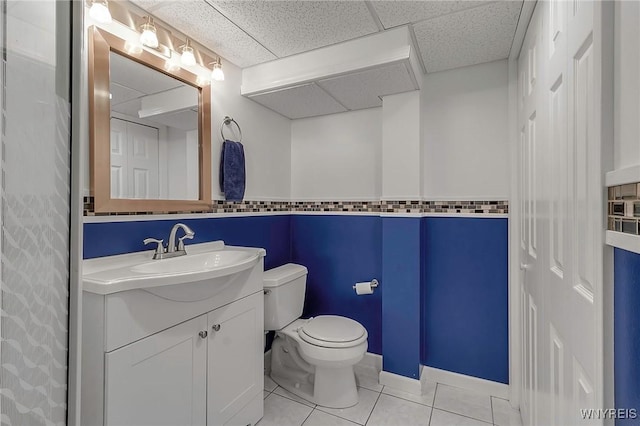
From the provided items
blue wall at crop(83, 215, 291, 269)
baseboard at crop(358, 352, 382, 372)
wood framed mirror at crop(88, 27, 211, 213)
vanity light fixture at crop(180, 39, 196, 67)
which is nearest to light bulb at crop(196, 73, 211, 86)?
wood framed mirror at crop(88, 27, 211, 213)

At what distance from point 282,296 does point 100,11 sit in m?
1.70

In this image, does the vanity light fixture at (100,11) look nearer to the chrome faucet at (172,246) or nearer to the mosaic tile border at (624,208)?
the chrome faucet at (172,246)

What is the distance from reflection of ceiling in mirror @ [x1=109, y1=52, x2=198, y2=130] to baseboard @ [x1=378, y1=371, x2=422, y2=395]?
2035 mm

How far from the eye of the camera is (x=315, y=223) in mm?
2488

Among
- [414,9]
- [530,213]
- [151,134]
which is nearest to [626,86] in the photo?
[530,213]

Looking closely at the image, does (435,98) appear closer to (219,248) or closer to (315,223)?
(315,223)

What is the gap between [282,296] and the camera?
1.99m

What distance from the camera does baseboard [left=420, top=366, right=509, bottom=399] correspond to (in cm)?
193

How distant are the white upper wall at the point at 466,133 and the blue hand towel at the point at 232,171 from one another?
1.26 meters

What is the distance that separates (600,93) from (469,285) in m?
1.64

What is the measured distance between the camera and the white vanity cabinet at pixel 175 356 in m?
1.01

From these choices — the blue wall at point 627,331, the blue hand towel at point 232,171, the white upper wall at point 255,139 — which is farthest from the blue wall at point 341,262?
the blue wall at point 627,331

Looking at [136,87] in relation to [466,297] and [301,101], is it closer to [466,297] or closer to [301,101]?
[301,101]

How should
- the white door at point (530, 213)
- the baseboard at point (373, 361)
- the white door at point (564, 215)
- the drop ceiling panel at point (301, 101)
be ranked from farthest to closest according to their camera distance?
the baseboard at point (373, 361), the drop ceiling panel at point (301, 101), the white door at point (530, 213), the white door at point (564, 215)
